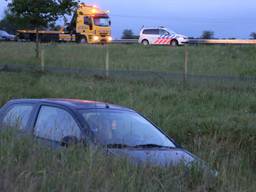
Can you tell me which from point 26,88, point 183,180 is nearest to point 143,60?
point 26,88

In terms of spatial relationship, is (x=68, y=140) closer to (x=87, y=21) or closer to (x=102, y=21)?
(x=87, y=21)

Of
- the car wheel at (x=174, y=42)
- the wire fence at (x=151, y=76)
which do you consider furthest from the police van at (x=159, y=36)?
the wire fence at (x=151, y=76)

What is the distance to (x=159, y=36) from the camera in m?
50.8

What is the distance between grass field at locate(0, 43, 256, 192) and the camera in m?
5.28

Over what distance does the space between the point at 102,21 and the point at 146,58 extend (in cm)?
1989

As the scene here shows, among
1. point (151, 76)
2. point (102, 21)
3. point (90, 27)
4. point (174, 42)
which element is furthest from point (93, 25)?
Answer: point (151, 76)

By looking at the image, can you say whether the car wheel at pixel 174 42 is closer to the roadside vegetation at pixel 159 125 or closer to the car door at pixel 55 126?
the roadside vegetation at pixel 159 125

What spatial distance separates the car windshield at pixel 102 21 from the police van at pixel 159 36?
3.76 meters

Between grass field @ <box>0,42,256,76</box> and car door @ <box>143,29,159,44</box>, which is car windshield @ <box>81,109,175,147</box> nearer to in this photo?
grass field @ <box>0,42,256,76</box>

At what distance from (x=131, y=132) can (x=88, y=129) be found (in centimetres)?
74

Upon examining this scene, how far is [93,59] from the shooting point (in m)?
33.4

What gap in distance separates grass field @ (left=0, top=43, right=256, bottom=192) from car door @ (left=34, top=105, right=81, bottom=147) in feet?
3.51

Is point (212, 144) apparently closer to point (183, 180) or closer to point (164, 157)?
point (164, 157)

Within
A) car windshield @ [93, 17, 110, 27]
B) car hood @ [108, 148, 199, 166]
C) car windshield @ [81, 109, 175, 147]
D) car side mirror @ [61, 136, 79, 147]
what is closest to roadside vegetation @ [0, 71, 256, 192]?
car hood @ [108, 148, 199, 166]
